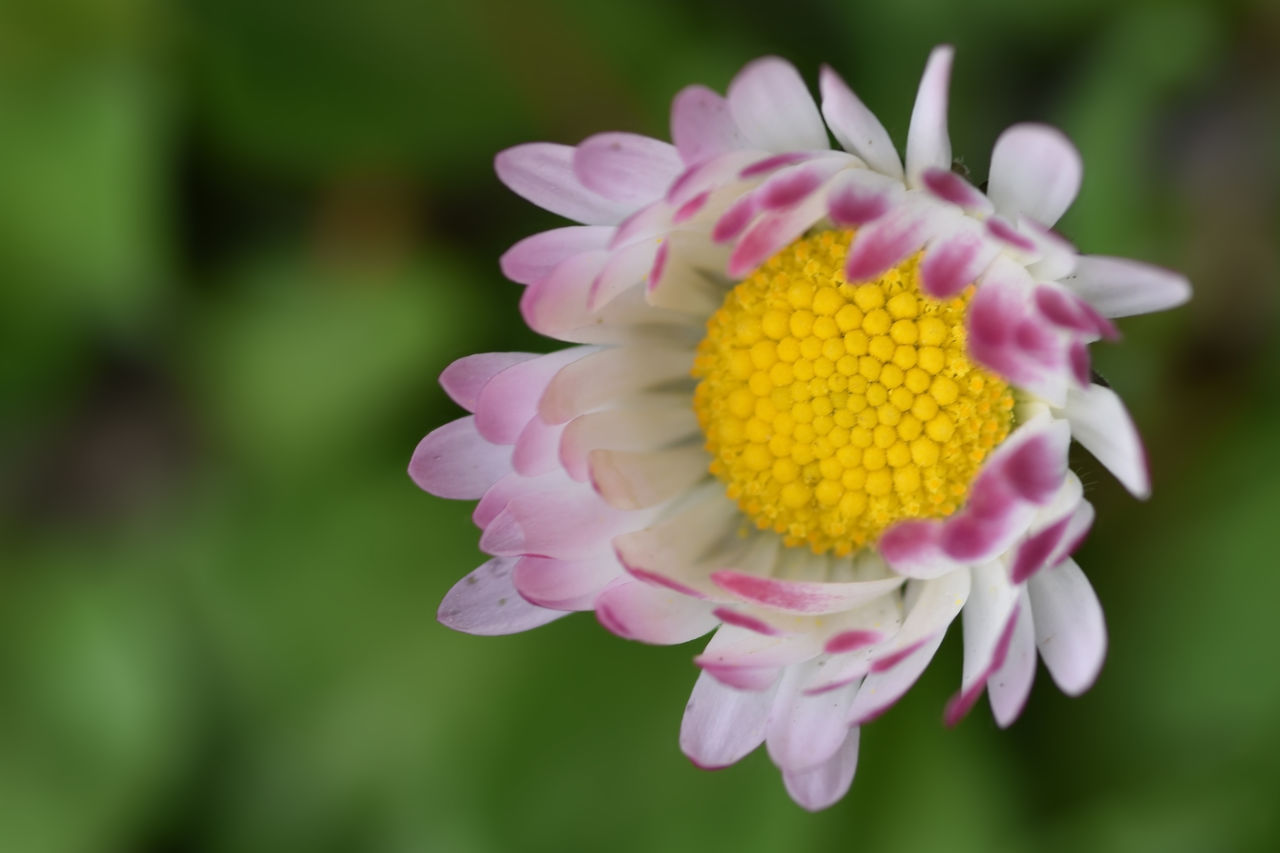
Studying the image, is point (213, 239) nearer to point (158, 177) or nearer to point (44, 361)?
point (158, 177)

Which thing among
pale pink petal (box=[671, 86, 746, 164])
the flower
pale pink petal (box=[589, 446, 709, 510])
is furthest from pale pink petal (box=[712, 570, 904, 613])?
pale pink petal (box=[671, 86, 746, 164])

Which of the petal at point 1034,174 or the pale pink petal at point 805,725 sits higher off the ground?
the petal at point 1034,174

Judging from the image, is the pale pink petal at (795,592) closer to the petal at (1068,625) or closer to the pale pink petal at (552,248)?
the petal at (1068,625)

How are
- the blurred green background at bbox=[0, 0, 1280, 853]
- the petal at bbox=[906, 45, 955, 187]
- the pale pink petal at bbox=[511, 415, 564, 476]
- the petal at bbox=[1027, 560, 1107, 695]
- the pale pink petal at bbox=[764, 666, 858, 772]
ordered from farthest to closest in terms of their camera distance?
the blurred green background at bbox=[0, 0, 1280, 853], the pale pink petal at bbox=[511, 415, 564, 476], the pale pink petal at bbox=[764, 666, 858, 772], the petal at bbox=[1027, 560, 1107, 695], the petal at bbox=[906, 45, 955, 187]

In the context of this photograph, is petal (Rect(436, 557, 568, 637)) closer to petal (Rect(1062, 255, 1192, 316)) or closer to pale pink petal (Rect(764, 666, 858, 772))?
pale pink petal (Rect(764, 666, 858, 772))

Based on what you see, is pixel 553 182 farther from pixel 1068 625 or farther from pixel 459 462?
pixel 1068 625

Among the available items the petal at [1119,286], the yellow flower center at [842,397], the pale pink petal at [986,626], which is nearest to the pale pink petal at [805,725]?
the pale pink petal at [986,626]

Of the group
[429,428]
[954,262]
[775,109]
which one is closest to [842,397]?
[954,262]
